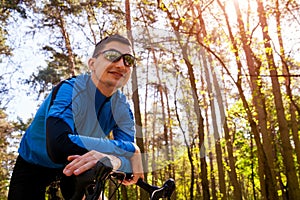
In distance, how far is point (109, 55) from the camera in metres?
1.32

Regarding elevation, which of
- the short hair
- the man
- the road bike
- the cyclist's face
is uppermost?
the short hair

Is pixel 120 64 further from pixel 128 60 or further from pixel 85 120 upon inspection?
pixel 85 120

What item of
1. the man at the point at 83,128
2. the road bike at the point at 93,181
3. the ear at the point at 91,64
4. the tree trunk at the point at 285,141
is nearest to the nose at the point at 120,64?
the man at the point at 83,128

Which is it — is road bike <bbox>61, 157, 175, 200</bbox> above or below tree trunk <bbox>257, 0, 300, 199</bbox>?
below

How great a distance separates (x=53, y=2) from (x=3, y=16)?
2.06 metres

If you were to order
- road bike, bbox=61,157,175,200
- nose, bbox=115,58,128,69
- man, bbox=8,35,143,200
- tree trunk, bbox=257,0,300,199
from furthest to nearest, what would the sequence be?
tree trunk, bbox=257,0,300,199, nose, bbox=115,58,128,69, man, bbox=8,35,143,200, road bike, bbox=61,157,175,200

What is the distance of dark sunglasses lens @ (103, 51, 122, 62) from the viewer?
1304 mm

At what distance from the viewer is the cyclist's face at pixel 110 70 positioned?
1302 millimetres

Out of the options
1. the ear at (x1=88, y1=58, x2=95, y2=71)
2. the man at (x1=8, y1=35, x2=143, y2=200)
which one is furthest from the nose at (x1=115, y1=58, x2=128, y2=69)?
the ear at (x1=88, y1=58, x2=95, y2=71)

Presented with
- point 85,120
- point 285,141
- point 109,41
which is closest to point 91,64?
point 109,41

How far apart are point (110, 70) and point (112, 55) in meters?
0.06

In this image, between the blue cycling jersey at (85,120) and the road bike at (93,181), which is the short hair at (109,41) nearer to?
the blue cycling jersey at (85,120)

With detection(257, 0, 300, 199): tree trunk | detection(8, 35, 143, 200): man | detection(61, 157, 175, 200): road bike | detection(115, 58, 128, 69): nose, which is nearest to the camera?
detection(61, 157, 175, 200): road bike

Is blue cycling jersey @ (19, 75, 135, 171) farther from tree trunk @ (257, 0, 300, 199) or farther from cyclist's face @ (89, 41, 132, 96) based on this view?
tree trunk @ (257, 0, 300, 199)
